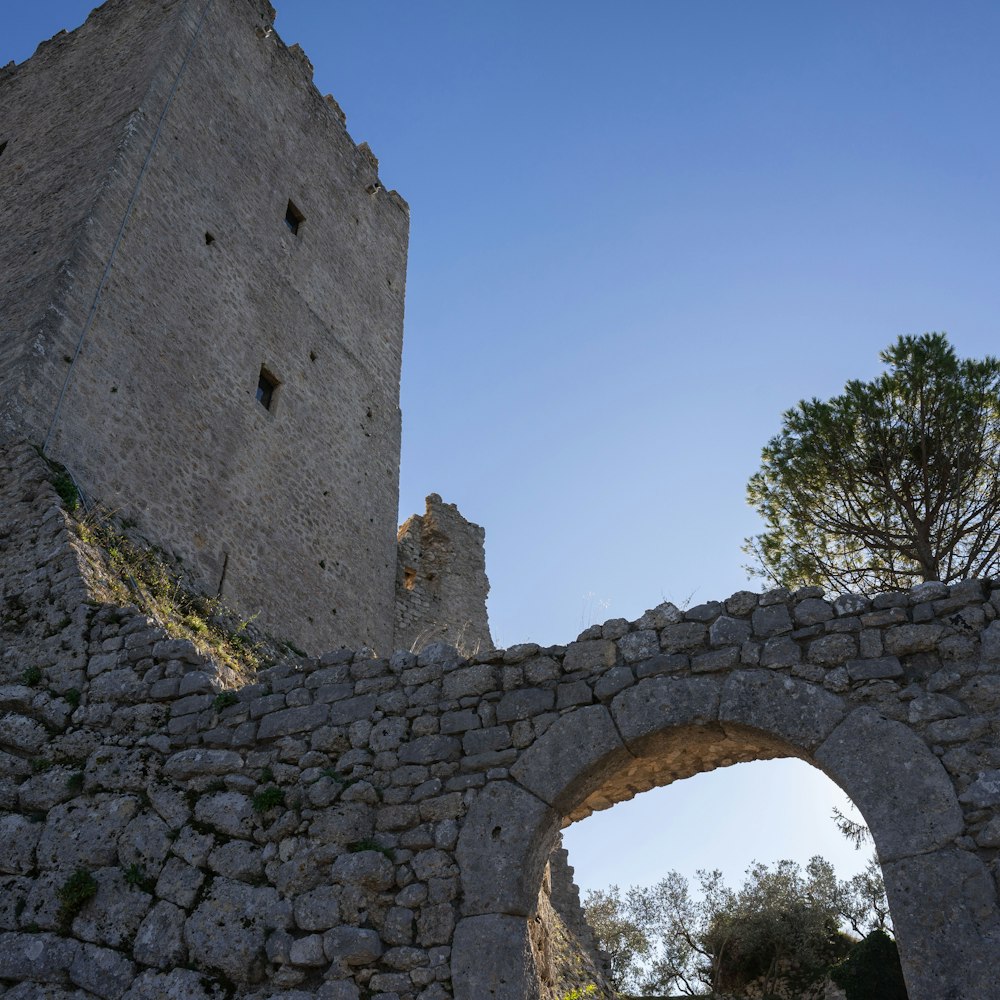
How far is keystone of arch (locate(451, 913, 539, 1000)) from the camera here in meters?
4.57

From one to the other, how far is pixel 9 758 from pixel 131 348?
434 cm

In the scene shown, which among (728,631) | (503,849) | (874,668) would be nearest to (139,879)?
(503,849)

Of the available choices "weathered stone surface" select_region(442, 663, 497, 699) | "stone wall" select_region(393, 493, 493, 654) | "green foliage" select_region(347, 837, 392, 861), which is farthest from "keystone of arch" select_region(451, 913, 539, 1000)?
"stone wall" select_region(393, 493, 493, 654)

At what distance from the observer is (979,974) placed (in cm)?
393

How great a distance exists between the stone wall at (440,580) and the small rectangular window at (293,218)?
4.94 m

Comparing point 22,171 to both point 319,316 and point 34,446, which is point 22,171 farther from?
point 34,446

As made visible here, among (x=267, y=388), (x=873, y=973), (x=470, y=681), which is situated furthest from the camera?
(x=873, y=973)

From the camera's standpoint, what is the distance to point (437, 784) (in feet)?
17.2

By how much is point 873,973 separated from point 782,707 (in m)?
8.96

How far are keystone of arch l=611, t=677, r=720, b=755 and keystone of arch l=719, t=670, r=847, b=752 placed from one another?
9 cm

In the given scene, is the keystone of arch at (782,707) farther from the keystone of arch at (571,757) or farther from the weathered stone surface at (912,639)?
the keystone of arch at (571,757)

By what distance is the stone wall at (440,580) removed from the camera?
14.4m

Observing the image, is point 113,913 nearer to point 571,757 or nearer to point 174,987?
point 174,987

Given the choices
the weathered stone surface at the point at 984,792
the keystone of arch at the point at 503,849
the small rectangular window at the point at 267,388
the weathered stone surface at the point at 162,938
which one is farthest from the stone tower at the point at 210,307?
the weathered stone surface at the point at 984,792
